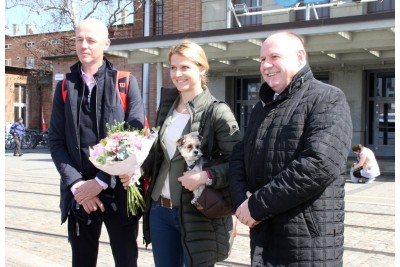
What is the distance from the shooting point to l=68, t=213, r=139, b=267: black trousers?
3275 mm

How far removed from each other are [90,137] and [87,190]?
13.7 inches

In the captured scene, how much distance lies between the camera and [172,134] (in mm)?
3209

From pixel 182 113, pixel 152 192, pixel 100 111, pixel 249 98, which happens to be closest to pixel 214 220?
pixel 152 192

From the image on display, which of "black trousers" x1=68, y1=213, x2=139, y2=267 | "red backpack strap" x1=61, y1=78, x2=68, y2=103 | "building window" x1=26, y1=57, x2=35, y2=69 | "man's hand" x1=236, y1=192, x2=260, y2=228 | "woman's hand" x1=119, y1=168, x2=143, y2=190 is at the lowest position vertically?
"black trousers" x1=68, y1=213, x2=139, y2=267

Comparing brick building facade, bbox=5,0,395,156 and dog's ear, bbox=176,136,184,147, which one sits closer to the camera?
dog's ear, bbox=176,136,184,147

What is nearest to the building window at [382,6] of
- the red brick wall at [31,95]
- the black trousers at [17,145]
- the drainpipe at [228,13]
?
the drainpipe at [228,13]

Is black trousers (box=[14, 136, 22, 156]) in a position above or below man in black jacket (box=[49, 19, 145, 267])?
below

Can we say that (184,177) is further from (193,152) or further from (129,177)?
(129,177)

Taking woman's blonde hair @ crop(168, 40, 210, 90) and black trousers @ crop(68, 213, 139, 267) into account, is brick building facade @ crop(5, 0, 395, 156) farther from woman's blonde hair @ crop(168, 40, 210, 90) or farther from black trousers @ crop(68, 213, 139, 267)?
black trousers @ crop(68, 213, 139, 267)

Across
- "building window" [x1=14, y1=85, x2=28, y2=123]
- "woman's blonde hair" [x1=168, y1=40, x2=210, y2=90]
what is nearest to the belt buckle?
"woman's blonde hair" [x1=168, y1=40, x2=210, y2=90]

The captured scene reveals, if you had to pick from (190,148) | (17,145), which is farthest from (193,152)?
(17,145)

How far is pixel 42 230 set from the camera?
22.7ft

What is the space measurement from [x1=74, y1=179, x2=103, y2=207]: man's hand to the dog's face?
23.3 inches

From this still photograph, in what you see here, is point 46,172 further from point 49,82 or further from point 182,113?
point 49,82
